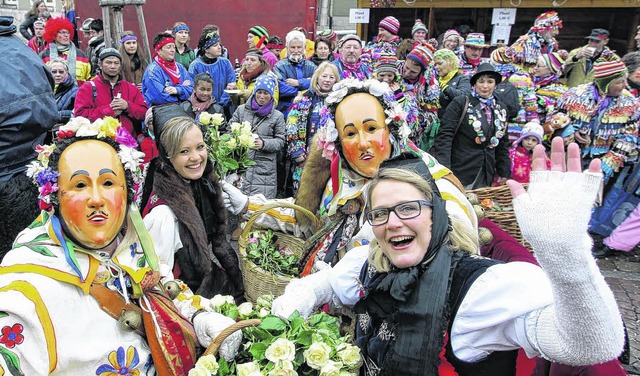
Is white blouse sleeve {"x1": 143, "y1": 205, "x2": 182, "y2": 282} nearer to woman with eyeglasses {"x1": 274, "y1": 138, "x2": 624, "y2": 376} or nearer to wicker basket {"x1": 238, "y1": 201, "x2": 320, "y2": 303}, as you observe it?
wicker basket {"x1": 238, "y1": 201, "x2": 320, "y2": 303}

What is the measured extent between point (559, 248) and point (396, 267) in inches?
26.7

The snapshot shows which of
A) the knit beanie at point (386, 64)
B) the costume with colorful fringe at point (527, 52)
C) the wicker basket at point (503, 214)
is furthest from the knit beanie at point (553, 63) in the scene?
the wicker basket at point (503, 214)

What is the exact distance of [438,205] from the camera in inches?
73.0

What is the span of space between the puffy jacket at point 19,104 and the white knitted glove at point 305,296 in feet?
6.29

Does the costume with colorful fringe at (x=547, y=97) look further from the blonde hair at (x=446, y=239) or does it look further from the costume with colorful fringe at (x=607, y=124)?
the blonde hair at (x=446, y=239)

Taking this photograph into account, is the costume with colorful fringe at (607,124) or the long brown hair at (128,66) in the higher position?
the long brown hair at (128,66)

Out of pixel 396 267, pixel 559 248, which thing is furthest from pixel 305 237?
pixel 559 248

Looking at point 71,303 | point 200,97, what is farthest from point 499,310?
point 200,97

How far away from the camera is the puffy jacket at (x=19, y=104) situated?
9.65 ft

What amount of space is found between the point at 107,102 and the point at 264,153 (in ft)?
5.65

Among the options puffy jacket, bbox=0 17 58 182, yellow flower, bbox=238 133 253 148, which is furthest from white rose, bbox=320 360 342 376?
yellow flower, bbox=238 133 253 148

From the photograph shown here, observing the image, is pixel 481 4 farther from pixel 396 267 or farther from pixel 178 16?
pixel 396 267

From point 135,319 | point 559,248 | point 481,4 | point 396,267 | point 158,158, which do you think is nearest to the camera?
point 559,248

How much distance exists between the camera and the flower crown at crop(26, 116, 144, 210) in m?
2.04
